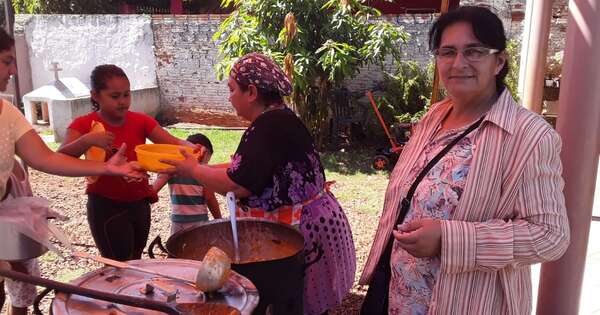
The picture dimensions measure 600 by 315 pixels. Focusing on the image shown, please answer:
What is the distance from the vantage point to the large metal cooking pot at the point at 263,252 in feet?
6.06

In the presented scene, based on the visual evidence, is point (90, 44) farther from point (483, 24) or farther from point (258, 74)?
point (483, 24)

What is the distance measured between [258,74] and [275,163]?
394 mm

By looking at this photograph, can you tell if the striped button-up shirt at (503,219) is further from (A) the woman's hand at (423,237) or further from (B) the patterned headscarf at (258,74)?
(B) the patterned headscarf at (258,74)

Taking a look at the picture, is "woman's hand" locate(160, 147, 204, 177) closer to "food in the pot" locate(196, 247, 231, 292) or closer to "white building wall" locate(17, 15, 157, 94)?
"food in the pot" locate(196, 247, 231, 292)

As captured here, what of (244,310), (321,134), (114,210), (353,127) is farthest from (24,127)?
(353,127)

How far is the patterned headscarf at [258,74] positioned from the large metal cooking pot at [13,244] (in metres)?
1.09

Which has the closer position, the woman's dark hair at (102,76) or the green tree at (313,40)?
the woman's dark hair at (102,76)

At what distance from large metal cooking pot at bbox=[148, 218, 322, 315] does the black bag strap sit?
1.51ft

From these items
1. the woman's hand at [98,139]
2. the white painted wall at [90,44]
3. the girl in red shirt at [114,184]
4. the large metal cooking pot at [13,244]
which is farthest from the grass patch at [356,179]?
the white painted wall at [90,44]

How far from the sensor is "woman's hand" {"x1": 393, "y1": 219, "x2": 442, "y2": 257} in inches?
58.1

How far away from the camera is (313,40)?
26.7 feet

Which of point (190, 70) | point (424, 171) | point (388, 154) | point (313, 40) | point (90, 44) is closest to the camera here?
point (424, 171)

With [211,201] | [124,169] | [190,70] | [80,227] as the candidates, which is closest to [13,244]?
[124,169]

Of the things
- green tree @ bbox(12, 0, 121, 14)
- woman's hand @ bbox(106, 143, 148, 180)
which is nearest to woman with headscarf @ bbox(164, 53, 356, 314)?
woman's hand @ bbox(106, 143, 148, 180)
